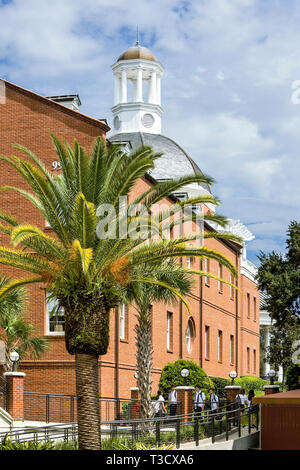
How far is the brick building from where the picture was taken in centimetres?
3194

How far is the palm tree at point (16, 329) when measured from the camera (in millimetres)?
28516

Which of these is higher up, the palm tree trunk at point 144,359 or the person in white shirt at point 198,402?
the palm tree trunk at point 144,359

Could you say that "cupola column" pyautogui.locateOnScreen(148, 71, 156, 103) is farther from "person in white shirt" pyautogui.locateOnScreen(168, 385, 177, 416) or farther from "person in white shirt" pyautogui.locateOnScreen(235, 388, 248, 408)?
"person in white shirt" pyautogui.locateOnScreen(168, 385, 177, 416)

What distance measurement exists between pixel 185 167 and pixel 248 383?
14.4m

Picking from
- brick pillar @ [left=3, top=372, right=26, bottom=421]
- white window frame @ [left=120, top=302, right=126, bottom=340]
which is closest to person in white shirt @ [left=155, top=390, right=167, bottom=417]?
brick pillar @ [left=3, top=372, right=26, bottom=421]

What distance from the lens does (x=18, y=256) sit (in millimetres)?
20312

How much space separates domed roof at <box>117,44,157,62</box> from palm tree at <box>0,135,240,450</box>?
44242 millimetres

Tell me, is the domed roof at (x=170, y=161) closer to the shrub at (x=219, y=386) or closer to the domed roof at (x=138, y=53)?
the domed roof at (x=138, y=53)

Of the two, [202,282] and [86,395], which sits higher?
[202,282]

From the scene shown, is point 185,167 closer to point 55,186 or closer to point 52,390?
point 52,390

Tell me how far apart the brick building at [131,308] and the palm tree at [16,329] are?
1.13 m

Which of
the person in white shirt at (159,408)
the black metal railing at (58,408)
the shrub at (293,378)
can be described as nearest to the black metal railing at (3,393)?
the black metal railing at (58,408)

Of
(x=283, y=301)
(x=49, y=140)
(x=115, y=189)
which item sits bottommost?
(x=283, y=301)
